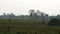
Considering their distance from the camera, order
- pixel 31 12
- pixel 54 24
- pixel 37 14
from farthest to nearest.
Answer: pixel 37 14 < pixel 31 12 < pixel 54 24

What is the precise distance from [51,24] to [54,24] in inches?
31.9

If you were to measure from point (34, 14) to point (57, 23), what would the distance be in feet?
117

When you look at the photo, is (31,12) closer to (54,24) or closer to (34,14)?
(34,14)

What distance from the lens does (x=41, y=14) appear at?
79.3m

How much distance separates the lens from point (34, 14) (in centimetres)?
7694

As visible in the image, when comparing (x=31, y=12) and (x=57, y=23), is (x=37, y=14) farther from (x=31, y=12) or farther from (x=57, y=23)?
(x=57, y=23)

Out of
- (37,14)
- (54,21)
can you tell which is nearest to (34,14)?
(37,14)

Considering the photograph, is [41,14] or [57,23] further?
[41,14]

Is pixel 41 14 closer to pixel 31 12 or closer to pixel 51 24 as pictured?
pixel 31 12

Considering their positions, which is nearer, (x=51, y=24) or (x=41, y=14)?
(x=51, y=24)

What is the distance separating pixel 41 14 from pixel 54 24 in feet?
126

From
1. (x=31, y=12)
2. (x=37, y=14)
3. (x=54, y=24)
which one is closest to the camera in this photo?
(x=54, y=24)

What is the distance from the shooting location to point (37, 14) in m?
79.1

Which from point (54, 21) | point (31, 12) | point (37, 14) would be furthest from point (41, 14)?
point (54, 21)
